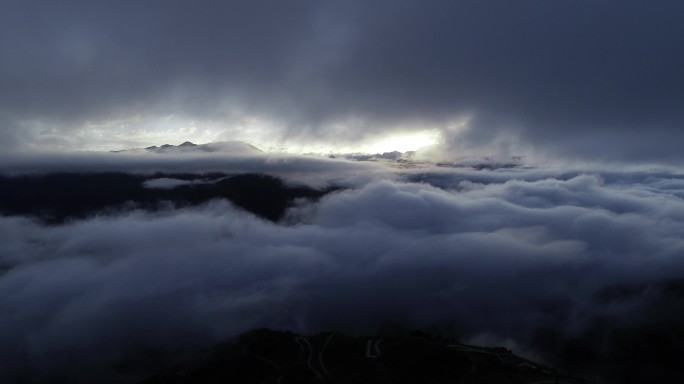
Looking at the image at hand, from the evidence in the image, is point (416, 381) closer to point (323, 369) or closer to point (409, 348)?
point (409, 348)

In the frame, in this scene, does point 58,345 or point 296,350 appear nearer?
point 296,350

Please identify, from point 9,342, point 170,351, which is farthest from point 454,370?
point 9,342

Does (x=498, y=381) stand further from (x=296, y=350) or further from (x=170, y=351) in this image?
(x=170, y=351)

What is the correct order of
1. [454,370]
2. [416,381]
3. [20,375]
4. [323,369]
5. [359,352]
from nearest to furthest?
[416,381] < [454,370] < [323,369] < [359,352] < [20,375]

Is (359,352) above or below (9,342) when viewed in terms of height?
above

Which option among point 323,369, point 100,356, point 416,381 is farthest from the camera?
point 100,356

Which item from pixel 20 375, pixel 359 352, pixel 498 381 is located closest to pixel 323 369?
pixel 359 352

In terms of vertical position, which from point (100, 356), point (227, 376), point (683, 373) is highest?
point (227, 376)
